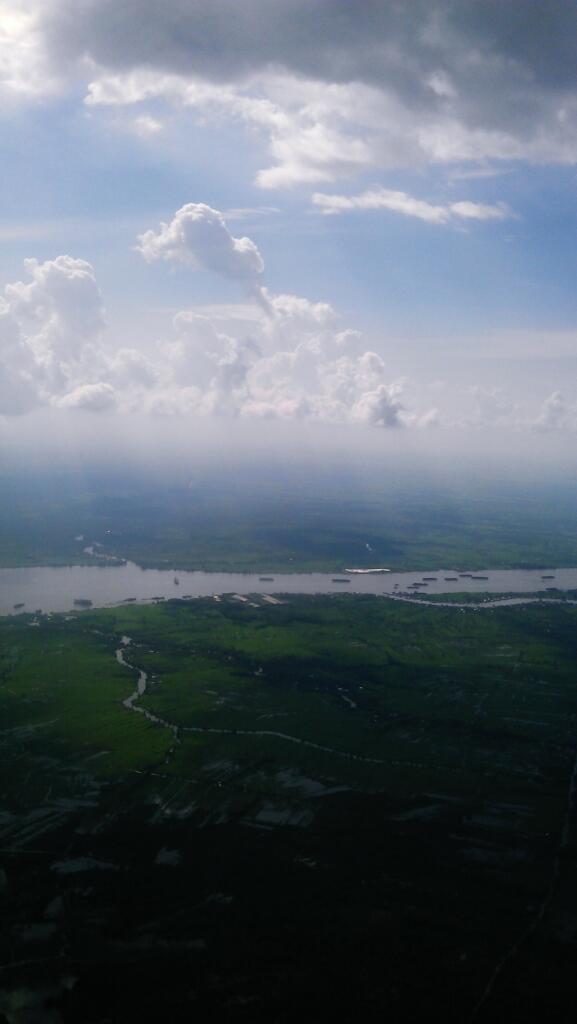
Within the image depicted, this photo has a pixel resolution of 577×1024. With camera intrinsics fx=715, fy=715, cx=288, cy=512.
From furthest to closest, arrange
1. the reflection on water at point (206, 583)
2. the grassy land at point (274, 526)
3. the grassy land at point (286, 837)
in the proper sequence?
the grassy land at point (274, 526) → the reflection on water at point (206, 583) → the grassy land at point (286, 837)

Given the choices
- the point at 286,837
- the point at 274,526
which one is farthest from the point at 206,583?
the point at 286,837

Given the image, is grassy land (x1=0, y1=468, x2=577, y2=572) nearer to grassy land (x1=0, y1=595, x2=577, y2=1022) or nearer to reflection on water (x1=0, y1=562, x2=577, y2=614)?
reflection on water (x1=0, y1=562, x2=577, y2=614)

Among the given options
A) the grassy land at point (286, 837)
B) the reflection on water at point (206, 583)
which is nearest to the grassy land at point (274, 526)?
the reflection on water at point (206, 583)

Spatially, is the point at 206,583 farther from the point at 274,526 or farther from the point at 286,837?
the point at 286,837

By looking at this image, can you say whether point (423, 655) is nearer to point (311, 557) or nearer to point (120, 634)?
point (120, 634)

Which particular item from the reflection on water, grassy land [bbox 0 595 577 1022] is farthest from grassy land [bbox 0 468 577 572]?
grassy land [bbox 0 595 577 1022]

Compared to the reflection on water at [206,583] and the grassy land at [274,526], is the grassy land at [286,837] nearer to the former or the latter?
the reflection on water at [206,583]

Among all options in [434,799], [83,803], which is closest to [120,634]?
[83,803]
